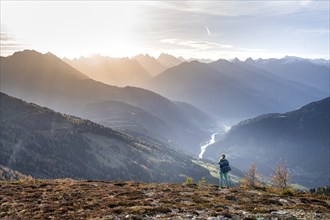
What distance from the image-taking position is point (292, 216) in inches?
973

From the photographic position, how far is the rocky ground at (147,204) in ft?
85.0

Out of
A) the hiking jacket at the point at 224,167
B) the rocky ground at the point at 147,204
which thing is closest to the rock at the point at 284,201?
the rocky ground at the point at 147,204

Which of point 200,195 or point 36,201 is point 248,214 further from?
point 36,201

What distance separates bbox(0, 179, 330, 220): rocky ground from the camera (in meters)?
25.9

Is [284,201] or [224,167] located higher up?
[224,167]

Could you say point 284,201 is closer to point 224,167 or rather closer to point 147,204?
point 147,204

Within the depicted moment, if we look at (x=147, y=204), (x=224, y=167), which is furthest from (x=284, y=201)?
(x=224, y=167)

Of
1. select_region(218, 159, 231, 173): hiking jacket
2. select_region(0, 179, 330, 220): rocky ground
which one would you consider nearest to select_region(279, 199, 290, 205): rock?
select_region(0, 179, 330, 220): rocky ground

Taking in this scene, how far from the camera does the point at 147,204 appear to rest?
30250mm

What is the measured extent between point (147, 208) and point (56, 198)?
10512 mm

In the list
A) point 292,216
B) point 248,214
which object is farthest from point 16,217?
point 292,216

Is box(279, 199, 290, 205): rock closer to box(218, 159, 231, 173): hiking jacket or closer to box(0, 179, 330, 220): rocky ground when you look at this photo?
box(0, 179, 330, 220): rocky ground

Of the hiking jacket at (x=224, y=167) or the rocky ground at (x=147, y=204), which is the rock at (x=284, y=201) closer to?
the rocky ground at (x=147, y=204)

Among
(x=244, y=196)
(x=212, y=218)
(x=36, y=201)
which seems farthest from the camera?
(x=244, y=196)
